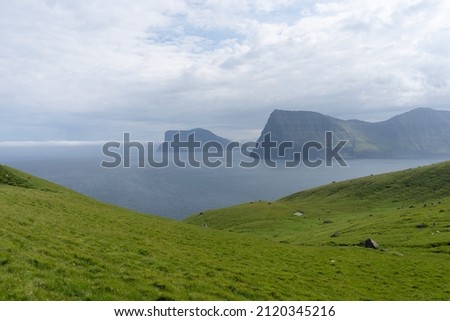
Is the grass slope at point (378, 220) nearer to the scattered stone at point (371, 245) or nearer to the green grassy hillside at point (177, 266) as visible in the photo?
the green grassy hillside at point (177, 266)

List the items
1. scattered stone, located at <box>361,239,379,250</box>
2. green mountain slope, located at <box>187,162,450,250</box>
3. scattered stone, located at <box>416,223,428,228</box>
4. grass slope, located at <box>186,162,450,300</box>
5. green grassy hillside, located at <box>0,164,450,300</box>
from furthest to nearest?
scattered stone, located at <box>416,223,428,228</box>, green mountain slope, located at <box>187,162,450,250</box>, scattered stone, located at <box>361,239,379,250</box>, grass slope, located at <box>186,162,450,300</box>, green grassy hillside, located at <box>0,164,450,300</box>

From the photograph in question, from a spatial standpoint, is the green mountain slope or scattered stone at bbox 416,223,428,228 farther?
scattered stone at bbox 416,223,428,228

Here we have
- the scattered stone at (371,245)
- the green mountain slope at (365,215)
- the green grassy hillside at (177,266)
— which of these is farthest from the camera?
the green mountain slope at (365,215)

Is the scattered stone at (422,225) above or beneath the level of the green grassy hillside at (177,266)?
beneath

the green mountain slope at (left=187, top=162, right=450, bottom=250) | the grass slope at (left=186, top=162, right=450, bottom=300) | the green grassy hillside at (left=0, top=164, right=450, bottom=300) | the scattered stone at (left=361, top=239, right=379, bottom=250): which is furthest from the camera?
the green mountain slope at (left=187, top=162, right=450, bottom=250)

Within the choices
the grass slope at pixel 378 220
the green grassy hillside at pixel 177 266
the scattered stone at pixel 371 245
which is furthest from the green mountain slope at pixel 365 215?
the green grassy hillside at pixel 177 266

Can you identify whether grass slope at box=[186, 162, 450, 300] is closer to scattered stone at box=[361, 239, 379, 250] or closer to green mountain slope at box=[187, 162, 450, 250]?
green mountain slope at box=[187, 162, 450, 250]

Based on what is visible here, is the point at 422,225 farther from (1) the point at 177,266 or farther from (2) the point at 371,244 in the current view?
(1) the point at 177,266

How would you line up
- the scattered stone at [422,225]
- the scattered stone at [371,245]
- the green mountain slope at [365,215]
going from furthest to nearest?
the scattered stone at [422,225], the green mountain slope at [365,215], the scattered stone at [371,245]

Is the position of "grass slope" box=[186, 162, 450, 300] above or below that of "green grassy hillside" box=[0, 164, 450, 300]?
below

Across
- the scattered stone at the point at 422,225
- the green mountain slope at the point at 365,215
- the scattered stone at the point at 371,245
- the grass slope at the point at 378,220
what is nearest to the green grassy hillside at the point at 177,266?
the grass slope at the point at 378,220

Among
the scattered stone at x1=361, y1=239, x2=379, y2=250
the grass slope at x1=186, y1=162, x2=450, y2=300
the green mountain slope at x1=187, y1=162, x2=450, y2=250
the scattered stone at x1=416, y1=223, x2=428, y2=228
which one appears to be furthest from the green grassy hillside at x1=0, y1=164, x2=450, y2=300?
the scattered stone at x1=416, y1=223, x2=428, y2=228

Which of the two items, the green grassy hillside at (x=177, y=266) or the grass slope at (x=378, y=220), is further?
the grass slope at (x=378, y=220)
